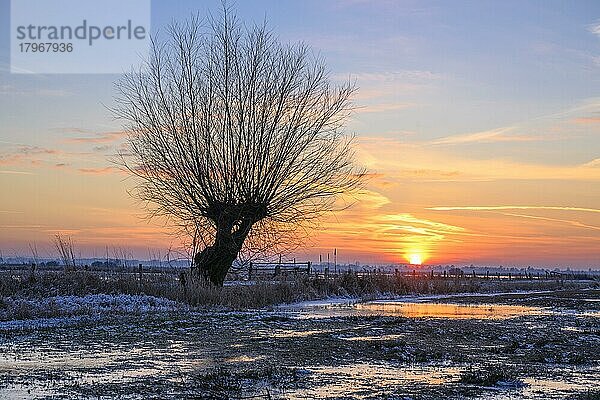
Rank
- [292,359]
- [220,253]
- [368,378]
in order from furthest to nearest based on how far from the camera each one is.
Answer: [220,253], [292,359], [368,378]

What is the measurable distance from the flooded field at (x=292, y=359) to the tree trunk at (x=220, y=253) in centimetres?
1048

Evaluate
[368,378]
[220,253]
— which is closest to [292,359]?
[368,378]

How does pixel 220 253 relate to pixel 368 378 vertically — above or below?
above

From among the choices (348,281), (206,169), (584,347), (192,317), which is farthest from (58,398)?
(348,281)

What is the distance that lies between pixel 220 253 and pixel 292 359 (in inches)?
763

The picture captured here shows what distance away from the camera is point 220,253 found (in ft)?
105

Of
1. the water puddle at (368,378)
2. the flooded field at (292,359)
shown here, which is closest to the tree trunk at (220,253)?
the flooded field at (292,359)

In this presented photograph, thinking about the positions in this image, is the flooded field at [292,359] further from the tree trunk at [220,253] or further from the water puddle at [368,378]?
the tree trunk at [220,253]

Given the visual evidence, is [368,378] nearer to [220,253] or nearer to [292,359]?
[292,359]

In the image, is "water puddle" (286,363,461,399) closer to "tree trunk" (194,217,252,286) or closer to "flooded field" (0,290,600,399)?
"flooded field" (0,290,600,399)

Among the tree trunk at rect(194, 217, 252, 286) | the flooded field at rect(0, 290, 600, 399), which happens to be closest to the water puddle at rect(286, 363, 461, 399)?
the flooded field at rect(0, 290, 600, 399)

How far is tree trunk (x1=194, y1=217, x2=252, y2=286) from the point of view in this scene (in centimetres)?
3200

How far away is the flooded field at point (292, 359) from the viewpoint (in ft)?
32.5

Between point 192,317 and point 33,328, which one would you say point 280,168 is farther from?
point 33,328
